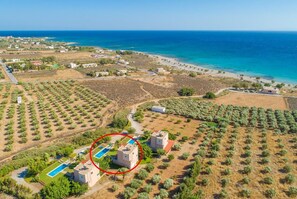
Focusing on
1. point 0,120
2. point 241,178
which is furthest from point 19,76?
point 241,178

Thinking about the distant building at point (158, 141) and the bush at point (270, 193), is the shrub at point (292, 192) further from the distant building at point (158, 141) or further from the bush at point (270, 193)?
the distant building at point (158, 141)

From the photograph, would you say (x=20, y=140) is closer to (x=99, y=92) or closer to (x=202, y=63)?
(x=99, y=92)

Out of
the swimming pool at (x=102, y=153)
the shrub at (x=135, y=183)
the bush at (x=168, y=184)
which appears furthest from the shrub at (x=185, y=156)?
the swimming pool at (x=102, y=153)

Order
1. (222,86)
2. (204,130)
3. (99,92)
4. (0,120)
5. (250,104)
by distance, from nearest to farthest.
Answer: (204,130) < (0,120) < (250,104) < (99,92) < (222,86)

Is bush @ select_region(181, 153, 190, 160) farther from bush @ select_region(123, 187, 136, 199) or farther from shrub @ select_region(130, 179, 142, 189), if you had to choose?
bush @ select_region(123, 187, 136, 199)

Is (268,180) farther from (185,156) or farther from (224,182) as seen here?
(185,156)

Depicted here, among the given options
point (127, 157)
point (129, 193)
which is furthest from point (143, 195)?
point (127, 157)
